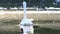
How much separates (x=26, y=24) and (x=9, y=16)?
34.4ft

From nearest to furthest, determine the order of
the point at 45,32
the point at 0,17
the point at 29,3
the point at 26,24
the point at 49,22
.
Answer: the point at 26,24 → the point at 45,32 → the point at 49,22 → the point at 0,17 → the point at 29,3

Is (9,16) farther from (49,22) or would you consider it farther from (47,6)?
(47,6)

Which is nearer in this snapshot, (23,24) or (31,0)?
(23,24)

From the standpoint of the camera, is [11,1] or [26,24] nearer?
[26,24]

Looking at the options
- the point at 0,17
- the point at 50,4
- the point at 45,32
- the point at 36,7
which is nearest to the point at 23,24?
the point at 45,32

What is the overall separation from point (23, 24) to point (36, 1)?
76.7ft

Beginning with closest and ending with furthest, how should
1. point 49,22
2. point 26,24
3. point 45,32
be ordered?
point 26,24
point 45,32
point 49,22

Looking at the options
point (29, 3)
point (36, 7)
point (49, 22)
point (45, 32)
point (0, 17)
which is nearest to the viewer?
point (45, 32)

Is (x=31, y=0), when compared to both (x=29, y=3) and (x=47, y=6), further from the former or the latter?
(x=47, y=6)

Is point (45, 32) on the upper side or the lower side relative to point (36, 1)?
lower

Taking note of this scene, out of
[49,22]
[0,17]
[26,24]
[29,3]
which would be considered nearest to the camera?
[26,24]

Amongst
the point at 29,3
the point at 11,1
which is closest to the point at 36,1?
the point at 29,3

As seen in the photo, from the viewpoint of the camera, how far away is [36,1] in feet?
128

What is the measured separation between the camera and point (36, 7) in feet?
118
